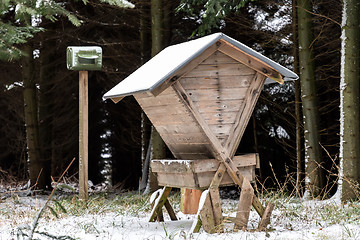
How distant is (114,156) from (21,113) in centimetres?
320

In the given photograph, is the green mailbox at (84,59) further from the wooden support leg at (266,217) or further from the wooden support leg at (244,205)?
the wooden support leg at (266,217)

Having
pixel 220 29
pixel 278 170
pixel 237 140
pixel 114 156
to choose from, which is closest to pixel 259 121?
pixel 278 170

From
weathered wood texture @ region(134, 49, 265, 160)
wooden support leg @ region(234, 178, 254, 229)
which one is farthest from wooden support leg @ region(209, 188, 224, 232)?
weathered wood texture @ region(134, 49, 265, 160)

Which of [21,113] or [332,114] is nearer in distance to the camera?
[332,114]

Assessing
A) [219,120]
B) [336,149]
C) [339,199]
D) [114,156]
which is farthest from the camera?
[114,156]

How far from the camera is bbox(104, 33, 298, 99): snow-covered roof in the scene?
15.0ft

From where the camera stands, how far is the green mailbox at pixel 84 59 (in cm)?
656

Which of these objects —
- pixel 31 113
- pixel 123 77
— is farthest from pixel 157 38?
pixel 31 113

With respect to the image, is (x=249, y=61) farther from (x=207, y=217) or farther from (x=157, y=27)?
(x=157, y=27)

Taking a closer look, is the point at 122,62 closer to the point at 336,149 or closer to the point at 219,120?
the point at 336,149

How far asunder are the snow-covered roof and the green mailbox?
1207 mm

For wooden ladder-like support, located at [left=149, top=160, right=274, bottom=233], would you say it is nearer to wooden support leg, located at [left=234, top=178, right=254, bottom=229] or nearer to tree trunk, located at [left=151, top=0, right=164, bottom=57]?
wooden support leg, located at [left=234, top=178, right=254, bottom=229]

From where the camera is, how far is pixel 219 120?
494 cm

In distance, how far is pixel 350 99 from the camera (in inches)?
293
